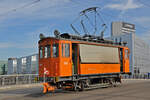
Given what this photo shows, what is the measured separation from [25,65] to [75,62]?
210 ft

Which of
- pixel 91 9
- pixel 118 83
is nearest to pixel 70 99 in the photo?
pixel 91 9

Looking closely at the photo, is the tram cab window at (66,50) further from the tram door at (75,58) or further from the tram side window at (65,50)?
the tram door at (75,58)

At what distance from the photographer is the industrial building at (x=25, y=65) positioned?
229 ft

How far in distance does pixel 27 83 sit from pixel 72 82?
32.8 feet

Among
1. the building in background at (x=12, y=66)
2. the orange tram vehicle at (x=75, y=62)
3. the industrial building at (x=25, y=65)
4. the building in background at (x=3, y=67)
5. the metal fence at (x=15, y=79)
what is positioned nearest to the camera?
the orange tram vehicle at (x=75, y=62)

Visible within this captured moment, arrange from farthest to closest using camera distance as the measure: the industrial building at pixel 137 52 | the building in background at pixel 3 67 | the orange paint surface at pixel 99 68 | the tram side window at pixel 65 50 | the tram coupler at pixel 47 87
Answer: the building in background at pixel 3 67 < the industrial building at pixel 137 52 < the orange paint surface at pixel 99 68 < the tram side window at pixel 65 50 < the tram coupler at pixel 47 87

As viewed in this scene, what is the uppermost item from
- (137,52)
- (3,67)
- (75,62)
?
(137,52)

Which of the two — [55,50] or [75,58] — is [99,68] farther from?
[55,50]

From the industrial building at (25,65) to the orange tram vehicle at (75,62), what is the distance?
4508 cm

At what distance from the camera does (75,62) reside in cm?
1555

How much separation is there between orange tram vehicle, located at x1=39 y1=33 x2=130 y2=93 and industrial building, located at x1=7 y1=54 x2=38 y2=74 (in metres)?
45.1

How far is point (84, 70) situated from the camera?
15617 mm

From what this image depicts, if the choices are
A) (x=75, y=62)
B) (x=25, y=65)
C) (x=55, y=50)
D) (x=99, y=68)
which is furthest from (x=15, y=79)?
(x=25, y=65)

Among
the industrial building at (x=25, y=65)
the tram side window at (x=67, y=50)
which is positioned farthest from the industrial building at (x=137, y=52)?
the tram side window at (x=67, y=50)
